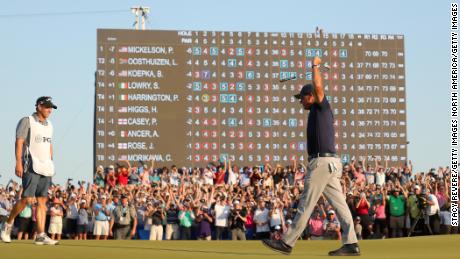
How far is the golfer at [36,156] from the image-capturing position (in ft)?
39.1

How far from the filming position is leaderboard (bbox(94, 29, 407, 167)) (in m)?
42.7

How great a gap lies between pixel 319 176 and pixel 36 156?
4420mm

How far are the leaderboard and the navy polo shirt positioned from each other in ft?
105

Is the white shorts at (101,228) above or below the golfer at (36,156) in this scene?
below

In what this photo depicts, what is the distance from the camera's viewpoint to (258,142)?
148ft

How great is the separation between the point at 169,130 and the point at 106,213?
1824 centimetres

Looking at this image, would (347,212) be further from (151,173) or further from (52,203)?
(151,173)

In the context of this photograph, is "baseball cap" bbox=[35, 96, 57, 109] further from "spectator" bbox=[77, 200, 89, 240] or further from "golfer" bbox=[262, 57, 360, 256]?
"spectator" bbox=[77, 200, 89, 240]

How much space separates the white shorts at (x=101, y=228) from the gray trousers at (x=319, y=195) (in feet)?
50.7

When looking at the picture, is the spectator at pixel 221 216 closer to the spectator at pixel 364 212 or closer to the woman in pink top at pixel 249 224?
the woman in pink top at pixel 249 224

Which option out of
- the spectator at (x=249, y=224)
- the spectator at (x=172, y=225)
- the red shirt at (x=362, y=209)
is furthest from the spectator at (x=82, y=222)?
the red shirt at (x=362, y=209)

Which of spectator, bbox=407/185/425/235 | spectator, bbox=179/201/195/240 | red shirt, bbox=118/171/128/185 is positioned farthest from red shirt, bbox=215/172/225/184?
spectator, bbox=407/185/425/235

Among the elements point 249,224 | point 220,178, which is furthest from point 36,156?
point 220,178

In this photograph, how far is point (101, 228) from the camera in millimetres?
25250
